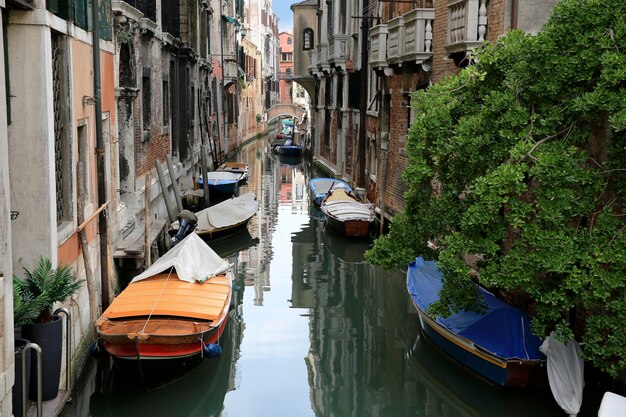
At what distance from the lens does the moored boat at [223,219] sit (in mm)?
15766

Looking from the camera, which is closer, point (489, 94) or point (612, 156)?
point (612, 156)

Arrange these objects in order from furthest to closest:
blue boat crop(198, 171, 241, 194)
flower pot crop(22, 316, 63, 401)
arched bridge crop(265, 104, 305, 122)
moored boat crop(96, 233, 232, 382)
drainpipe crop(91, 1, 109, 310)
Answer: arched bridge crop(265, 104, 305, 122)
blue boat crop(198, 171, 241, 194)
drainpipe crop(91, 1, 109, 310)
moored boat crop(96, 233, 232, 382)
flower pot crop(22, 316, 63, 401)

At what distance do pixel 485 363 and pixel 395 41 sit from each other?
8.20 meters

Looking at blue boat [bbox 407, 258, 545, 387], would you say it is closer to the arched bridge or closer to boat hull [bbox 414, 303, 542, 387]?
boat hull [bbox 414, 303, 542, 387]

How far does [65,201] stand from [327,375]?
3434mm

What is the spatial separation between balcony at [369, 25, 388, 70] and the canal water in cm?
404

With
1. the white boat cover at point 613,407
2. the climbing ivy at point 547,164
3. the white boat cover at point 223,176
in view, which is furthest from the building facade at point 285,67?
the white boat cover at point 613,407

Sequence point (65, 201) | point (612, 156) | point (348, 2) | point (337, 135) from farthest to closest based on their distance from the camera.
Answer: point (337, 135)
point (348, 2)
point (65, 201)
point (612, 156)

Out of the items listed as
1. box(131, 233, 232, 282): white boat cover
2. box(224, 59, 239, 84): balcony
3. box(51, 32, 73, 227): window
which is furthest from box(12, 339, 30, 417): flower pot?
box(224, 59, 239, 84): balcony

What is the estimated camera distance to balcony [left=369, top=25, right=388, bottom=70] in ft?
51.3

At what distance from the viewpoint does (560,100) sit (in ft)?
21.8

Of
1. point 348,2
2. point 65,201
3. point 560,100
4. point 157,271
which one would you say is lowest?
point 157,271

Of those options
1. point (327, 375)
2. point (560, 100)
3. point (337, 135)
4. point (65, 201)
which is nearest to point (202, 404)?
point (327, 375)

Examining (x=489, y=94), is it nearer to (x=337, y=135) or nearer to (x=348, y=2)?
(x=348, y=2)
